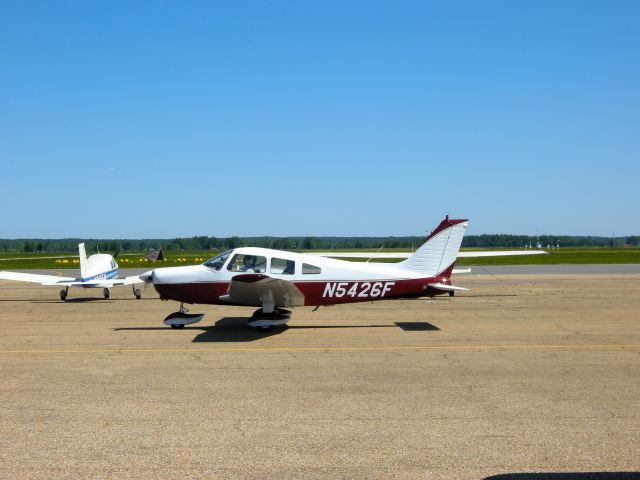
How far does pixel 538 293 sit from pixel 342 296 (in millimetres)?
12239

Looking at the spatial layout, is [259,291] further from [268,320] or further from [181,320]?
[181,320]

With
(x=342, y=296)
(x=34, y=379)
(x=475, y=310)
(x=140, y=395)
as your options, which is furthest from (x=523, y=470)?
(x=475, y=310)

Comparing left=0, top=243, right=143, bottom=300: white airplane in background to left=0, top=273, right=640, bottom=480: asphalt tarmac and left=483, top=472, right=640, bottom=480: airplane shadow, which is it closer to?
left=0, top=273, right=640, bottom=480: asphalt tarmac

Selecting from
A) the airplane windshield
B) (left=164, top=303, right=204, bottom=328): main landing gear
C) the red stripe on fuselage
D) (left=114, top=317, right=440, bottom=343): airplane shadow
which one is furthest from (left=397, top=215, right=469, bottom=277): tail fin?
(left=164, top=303, right=204, bottom=328): main landing gear

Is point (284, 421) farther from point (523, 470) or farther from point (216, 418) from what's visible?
point (523, 470)

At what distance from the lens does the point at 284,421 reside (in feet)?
22.5

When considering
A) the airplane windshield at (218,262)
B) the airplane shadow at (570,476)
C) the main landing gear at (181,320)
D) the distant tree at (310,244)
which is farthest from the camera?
the distant tree at (310,244)

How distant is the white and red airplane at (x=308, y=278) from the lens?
14.5 m

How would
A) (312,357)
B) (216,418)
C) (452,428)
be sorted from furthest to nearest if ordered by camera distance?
(312,357)
(216,418)
(452,428)

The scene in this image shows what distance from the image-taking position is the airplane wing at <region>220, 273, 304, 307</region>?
13328 millimetres

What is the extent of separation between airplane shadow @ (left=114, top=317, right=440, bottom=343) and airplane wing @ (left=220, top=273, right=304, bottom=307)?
661 millimetres

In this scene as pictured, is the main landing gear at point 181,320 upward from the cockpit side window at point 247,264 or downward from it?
downward

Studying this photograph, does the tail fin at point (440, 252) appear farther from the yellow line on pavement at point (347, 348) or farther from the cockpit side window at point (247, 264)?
the cockpit side window at point (247, 264)

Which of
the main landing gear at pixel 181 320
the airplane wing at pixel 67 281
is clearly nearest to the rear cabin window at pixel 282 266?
the main landing gear at pixel 181 320
